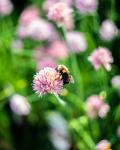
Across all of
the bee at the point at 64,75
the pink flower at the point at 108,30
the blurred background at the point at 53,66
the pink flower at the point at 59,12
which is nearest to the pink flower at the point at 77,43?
the blurred background at the point at 53,66

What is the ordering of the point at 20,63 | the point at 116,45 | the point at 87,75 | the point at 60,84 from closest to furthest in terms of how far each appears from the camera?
the point at 60,84, the point at 116,45, the point at 87,75, the point at 20,63

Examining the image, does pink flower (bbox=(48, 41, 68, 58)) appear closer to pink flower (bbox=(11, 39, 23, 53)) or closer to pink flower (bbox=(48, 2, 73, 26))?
pink flower (bbox=(11, 39, 23, 53))

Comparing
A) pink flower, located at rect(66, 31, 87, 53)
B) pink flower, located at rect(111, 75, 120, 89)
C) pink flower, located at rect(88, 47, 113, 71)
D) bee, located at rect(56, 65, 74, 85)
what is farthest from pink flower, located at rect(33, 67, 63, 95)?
pink flower, located at rect(66, 31, 87, 53)

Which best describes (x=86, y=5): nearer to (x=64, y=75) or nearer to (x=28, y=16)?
(x=64, y=75)

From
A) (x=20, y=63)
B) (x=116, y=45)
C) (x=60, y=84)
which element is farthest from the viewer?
(x=20, y=63)

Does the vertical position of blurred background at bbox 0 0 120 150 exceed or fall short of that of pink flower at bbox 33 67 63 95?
it exceeds it

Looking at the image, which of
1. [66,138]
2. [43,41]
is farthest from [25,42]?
[66,138]

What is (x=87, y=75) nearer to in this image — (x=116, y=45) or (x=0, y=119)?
(x=116, y=45)
